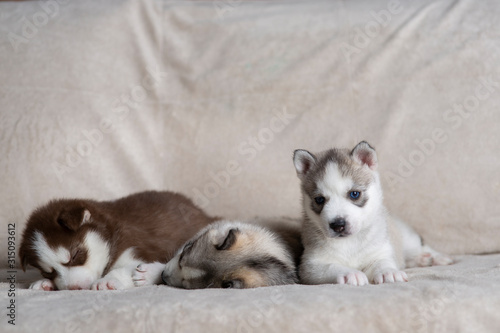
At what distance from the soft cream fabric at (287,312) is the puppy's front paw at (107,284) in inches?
16.1

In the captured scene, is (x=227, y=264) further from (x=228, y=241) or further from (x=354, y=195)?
(x=354, y=195)

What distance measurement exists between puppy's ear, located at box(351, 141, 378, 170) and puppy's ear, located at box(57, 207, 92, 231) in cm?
151

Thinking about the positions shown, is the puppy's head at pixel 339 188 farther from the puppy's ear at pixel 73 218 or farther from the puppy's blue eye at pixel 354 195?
the puppy's ear at pixel 73 218

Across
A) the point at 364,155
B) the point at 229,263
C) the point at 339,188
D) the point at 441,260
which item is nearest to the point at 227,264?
the point at 229,263

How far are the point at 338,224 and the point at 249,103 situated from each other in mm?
1671

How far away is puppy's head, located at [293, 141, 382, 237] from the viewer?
287 cm

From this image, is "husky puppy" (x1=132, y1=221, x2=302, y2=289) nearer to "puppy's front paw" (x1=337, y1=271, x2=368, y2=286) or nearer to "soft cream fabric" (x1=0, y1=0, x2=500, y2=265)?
"puppy's front paw" (x1=337, y1=271, x2=368, y2=286)

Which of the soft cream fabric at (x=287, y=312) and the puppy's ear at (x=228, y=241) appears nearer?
the soft cream fabric at (x=287, y=312)

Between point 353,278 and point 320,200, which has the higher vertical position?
point 320,200

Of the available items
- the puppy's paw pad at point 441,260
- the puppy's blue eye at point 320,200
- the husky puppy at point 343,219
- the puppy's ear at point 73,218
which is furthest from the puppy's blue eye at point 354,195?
the puppy's ear at point 73,218

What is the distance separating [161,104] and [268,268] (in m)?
1.97

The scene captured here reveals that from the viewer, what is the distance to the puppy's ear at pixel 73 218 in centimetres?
301

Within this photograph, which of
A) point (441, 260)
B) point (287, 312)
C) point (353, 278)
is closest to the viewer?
point (287, 312)

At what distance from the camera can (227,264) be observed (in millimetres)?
2746
